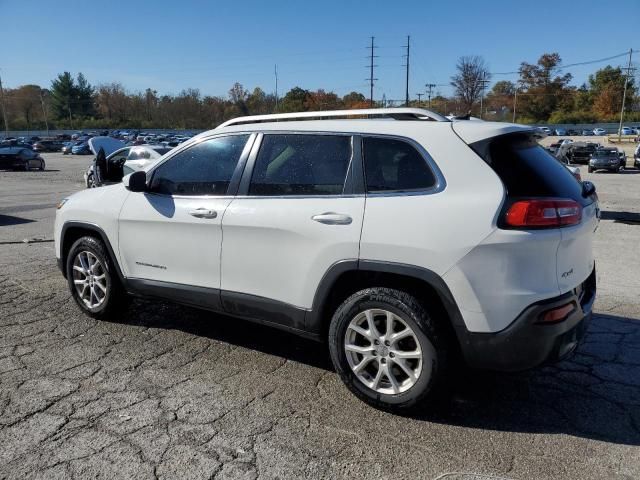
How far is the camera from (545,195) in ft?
9.68

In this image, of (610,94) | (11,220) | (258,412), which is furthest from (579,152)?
(610,94)

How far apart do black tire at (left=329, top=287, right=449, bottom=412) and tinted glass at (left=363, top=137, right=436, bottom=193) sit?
2.05 ft

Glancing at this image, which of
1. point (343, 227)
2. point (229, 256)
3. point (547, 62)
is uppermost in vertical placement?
point (547, 62)

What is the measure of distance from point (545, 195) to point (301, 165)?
5.03 ft

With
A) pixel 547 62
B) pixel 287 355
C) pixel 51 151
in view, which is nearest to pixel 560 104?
pixel 547 62

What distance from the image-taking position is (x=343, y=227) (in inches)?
129

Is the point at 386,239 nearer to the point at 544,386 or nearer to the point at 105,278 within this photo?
the point at 544,386

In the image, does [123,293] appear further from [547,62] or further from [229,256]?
[547,62]

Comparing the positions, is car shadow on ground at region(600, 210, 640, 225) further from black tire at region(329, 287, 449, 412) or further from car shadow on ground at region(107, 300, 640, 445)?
black tire at region(329, 287, 449, 412)

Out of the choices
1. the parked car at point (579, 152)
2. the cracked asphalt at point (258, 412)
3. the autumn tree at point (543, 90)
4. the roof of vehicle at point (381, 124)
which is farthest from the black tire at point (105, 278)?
the autumn tree at point (543, 90)

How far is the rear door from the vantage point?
333 cm

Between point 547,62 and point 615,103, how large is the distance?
14.8 meters

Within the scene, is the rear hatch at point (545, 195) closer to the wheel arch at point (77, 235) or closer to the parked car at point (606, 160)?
the wheel arch at point (77, 235)

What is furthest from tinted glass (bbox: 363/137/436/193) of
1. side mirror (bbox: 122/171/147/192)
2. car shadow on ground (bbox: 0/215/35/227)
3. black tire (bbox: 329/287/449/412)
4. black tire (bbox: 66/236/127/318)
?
car shadow on ground (bbox: 0/215/35/227)
